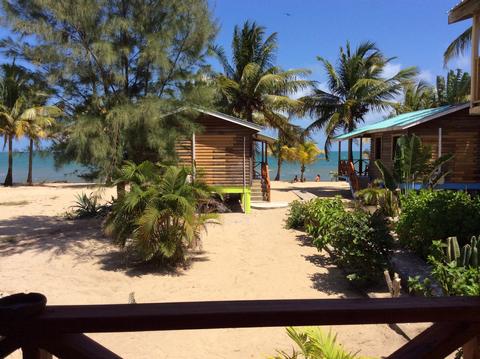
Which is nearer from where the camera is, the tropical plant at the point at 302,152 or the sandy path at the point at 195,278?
the sandy path at the point at 195,278

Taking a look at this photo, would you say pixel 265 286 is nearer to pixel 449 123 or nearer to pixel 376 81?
pixel 449 123

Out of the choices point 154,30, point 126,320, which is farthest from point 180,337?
point 154,30

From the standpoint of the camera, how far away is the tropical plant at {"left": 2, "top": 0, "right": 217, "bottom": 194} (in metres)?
9.70

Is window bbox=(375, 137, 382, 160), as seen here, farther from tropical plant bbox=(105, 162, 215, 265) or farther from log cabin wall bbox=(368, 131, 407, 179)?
tropical plant bbox=(105, 162, 215, 265)

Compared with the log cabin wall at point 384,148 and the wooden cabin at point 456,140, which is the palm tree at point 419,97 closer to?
the log cabin wall at point 384,148

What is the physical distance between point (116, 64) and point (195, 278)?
5.84m

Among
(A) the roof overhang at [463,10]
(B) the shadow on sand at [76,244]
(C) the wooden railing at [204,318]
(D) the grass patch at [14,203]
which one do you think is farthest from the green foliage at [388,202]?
(D) the grass patch at [14,203]

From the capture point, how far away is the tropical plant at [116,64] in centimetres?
970

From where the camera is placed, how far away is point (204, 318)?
1395mm

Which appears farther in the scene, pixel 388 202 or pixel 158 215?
pixel 388 202

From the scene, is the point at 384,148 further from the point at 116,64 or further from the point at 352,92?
the point at 116,64

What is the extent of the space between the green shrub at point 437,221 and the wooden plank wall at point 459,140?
8.21 meters

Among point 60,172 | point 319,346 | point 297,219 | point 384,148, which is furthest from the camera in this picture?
point 384,148

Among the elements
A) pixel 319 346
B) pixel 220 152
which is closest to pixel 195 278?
pixel 319 346
